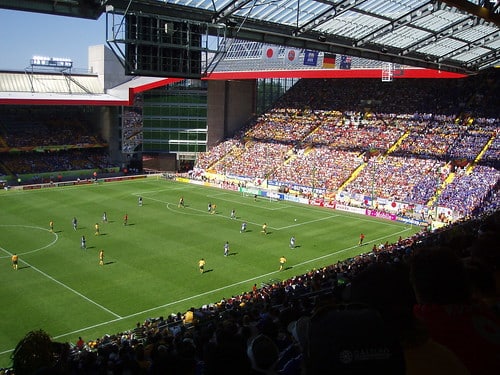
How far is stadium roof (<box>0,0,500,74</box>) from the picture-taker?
1756cm

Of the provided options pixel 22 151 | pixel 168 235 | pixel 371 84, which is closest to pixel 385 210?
pixel 168 235

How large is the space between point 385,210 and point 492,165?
1080 cm

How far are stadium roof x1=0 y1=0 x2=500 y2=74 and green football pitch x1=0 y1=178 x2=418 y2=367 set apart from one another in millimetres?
11784

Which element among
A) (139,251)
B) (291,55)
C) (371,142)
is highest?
(291,55)

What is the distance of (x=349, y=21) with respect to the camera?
995 inches

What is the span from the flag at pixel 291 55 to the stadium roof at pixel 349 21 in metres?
20.9

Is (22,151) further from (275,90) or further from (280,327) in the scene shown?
(280,327)

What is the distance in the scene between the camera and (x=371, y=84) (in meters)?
61.7

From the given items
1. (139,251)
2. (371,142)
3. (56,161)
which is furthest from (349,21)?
(56,161)

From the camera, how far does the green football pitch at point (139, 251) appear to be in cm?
2208

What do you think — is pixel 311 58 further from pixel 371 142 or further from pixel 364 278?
pixel 364 278

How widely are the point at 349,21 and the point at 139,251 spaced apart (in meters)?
17.5


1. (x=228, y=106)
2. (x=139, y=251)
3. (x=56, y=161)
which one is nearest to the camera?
(x=139, y=251)

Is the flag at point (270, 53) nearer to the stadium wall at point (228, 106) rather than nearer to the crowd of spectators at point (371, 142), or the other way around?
the crowd of spectators at point (371, 142)
